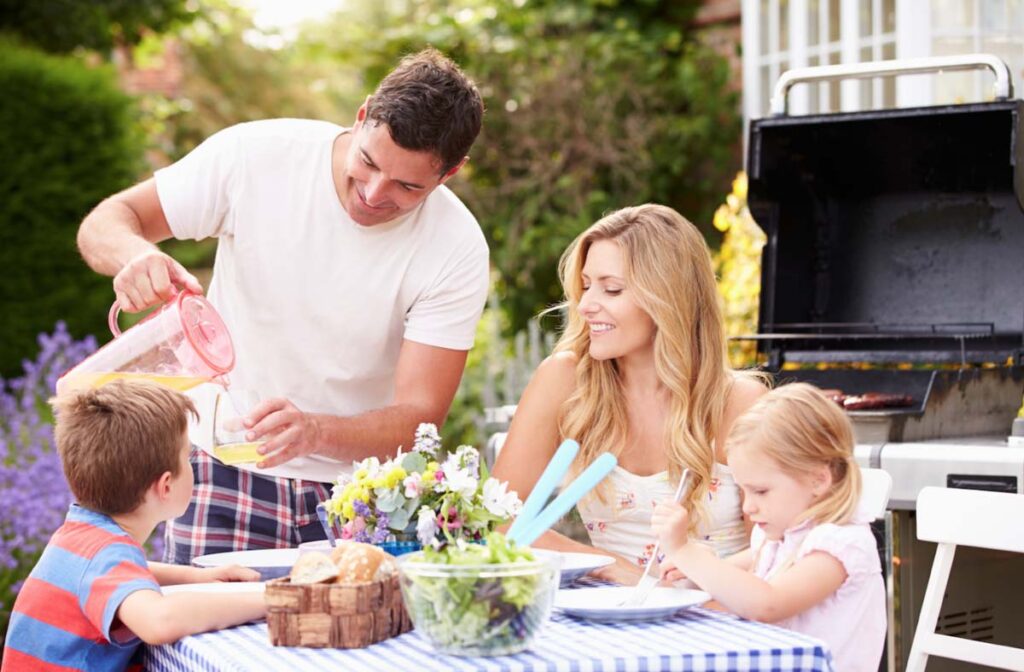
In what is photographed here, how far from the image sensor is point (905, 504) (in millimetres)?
2789

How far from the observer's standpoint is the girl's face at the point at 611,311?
251cm

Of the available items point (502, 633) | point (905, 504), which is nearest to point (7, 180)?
point (905, 504)

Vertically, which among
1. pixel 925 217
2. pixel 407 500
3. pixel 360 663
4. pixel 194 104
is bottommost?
pixel 360 663

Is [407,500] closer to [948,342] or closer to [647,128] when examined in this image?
[948,342]

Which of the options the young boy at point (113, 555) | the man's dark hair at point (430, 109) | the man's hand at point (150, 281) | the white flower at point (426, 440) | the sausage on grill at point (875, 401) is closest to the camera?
the young boy at point (113, 555)

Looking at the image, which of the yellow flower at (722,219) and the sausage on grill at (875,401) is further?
the yellow flower at (722,219)

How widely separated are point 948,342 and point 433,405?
1409mm

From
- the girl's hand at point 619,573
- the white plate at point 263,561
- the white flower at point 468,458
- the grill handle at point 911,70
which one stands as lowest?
the girl's hand at point 619,573

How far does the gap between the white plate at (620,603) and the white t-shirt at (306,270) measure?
2.69 feet

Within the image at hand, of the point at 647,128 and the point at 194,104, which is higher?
the point at 194,104

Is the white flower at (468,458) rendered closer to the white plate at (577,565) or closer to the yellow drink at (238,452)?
the white plate at (577,565)

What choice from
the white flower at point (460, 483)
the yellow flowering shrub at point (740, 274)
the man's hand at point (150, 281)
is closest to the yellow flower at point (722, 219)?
the yellow flowering shrub at point (740, 274)

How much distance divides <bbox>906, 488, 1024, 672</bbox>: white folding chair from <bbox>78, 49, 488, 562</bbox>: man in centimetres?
102

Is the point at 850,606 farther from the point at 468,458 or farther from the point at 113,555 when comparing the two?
the point at 113,555
